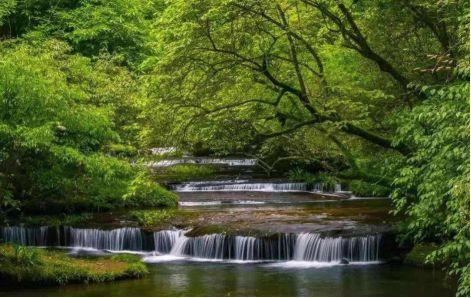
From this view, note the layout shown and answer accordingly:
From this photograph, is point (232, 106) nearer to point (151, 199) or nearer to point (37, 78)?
point (37, 78)

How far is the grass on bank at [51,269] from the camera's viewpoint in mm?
16609

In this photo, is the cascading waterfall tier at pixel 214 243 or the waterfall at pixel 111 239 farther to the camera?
the waterfall at pixel 111 239

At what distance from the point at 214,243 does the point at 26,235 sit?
7030 mm

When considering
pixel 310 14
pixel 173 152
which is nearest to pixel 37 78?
pixel 173 152

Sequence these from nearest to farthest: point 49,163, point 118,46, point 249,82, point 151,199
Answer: point 49,163 → point 249,82 → point 151,199 → point 118,46

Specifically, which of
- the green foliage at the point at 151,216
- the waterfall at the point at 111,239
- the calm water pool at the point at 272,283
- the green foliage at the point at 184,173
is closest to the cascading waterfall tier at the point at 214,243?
the waterfall at the point at 111,239

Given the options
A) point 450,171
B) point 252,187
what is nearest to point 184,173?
point 252,187

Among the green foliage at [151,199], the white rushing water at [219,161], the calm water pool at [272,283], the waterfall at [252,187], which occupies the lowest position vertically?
the calm water pool at [272,283]

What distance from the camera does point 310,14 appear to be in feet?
65.8

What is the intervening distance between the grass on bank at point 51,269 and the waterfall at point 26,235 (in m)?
5.03

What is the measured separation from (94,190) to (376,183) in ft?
30.6

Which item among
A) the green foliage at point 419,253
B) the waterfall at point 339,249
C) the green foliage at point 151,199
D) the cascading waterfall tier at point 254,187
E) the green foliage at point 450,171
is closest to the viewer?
the green foliage at point 450,171

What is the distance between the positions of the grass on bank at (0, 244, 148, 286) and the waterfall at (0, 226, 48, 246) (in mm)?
5034

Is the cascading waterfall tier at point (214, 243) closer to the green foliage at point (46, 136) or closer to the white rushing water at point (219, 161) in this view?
the green foliage at point (46, 136)
